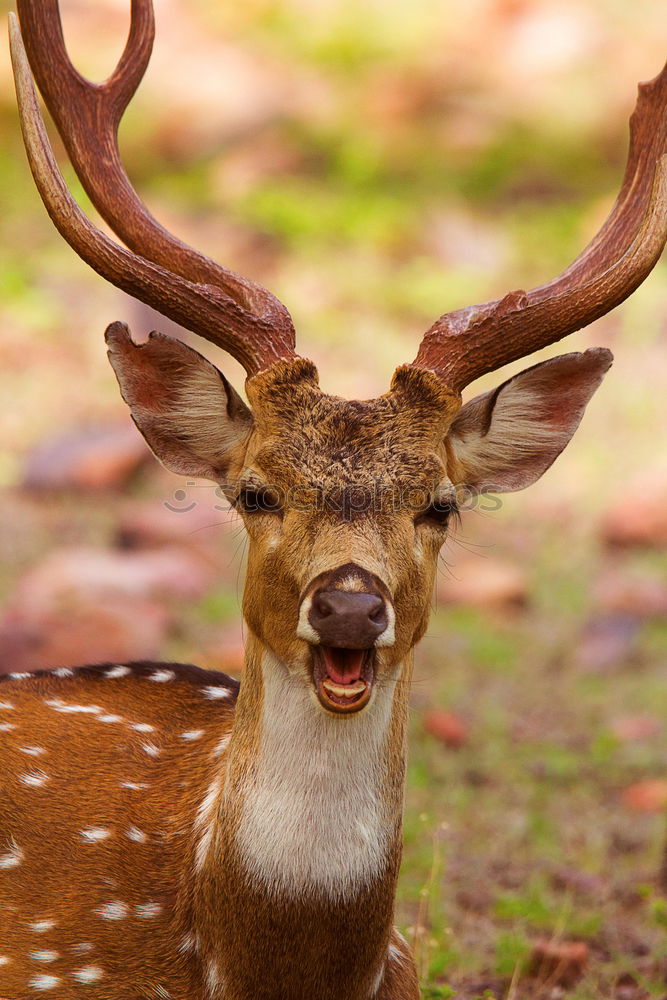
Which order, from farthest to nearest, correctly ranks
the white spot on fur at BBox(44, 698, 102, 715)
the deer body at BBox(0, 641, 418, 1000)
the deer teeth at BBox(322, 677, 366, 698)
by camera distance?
1. the white spot on fur at BBox(44, 698, 102, 715)
2. the deer body at BBox(0, 641, 418, 1000)
3. the deer teeth at BBox(322, 677, 366, 698)

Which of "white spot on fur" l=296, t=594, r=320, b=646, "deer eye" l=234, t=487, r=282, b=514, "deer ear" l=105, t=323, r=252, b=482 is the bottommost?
"white spot on fur" l=296, t=594, r=320, b=646

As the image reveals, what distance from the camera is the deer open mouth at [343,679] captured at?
306 cm

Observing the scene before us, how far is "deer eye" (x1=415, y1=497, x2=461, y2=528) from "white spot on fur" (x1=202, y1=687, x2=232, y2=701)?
106cm

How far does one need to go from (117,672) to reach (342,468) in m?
1.40

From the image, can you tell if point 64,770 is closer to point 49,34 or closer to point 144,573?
point 49,34

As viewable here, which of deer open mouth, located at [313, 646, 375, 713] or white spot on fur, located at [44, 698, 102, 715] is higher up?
deer open mouth, located at [313, 646, 375, 713]

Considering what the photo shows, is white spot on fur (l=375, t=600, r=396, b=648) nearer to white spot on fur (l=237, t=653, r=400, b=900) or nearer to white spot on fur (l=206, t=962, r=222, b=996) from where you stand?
white spot on fur (l=237, t=653, r=400, b=900)

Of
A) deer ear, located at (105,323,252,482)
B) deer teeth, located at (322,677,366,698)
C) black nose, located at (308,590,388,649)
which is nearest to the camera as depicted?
black nose, located at (308,590,388,649)

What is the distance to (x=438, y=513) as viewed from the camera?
3447 mm

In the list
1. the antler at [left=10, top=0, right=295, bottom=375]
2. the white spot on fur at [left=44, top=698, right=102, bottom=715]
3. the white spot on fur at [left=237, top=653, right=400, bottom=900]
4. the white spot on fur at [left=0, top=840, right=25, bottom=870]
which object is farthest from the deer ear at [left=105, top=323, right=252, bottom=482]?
the white spot on fur at [left=0, top=840, right=25, bottom=870]

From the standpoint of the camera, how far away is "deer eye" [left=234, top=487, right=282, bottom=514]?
3377 mm

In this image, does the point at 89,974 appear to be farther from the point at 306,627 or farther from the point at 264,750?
the point at 306,627

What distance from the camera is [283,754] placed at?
130 inches

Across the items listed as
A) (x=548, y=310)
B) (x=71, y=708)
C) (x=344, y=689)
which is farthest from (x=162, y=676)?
(x=548, y=310)
